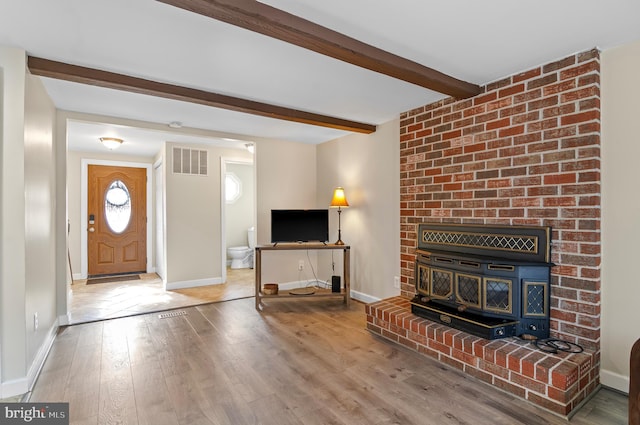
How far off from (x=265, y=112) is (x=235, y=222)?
4108 millimetres

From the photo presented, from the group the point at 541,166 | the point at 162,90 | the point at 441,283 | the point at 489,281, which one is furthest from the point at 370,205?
the point at 162,90

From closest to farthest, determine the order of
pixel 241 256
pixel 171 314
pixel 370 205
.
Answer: pixel 171 314
pixel 370 205
pixel 241 256

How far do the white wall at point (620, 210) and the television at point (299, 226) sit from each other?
109 inches

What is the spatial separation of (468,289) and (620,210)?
1.10 metres

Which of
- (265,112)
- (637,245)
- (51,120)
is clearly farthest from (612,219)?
(51,120)

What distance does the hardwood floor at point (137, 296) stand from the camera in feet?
12.4

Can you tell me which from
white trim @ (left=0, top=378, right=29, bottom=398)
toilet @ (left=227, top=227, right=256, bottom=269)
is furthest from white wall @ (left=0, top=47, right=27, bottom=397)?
toilet @ (left=227, top=227, right=256, bottom=269)

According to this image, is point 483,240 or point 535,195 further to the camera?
point 483,240

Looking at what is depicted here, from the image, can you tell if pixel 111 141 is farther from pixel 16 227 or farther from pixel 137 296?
pixel 16 227

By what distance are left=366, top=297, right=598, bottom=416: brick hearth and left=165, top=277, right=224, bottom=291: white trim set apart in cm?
328

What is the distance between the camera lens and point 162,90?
104 inches

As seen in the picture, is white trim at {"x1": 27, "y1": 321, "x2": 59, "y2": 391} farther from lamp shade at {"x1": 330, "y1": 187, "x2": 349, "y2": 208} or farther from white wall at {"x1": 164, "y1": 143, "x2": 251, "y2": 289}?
lamp shade at {"x1": 330, "y1": 187, "x2": 349, "y2": 208}

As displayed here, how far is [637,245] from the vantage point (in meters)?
2.01

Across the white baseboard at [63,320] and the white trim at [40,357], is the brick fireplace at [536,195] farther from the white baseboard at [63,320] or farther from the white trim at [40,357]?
the white baseboard at [63,320]
